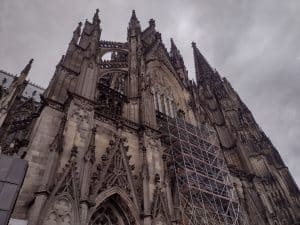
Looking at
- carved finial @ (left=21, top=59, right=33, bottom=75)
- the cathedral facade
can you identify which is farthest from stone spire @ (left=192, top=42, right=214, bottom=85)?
carved finial @ (left=21, top=59, right=33, bottom=75)

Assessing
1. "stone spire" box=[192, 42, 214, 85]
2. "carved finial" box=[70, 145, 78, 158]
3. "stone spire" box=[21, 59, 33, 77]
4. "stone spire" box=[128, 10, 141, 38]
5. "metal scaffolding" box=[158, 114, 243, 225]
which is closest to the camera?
"carved finial" box=[70, 145, 78, 158]

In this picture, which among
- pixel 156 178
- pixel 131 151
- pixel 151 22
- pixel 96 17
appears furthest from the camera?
pixel 151 22

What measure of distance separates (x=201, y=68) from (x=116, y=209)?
101 ft

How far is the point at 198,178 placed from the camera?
14.4 meters

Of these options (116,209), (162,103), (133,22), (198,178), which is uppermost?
(133,22)

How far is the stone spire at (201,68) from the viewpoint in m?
34.7

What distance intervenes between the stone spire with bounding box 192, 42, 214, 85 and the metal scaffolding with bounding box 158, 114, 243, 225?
16.9 m

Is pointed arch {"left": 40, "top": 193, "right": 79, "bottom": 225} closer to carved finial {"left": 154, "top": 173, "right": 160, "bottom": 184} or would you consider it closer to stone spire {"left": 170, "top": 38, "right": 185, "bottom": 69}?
carved finial {"left": 154, "top": 173, "right": 160, "bottom": 184}

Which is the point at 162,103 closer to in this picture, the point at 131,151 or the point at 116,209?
the point at 131,151

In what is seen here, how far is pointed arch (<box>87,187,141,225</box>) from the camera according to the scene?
9.78m

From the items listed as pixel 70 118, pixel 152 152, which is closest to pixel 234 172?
pixel 152 152

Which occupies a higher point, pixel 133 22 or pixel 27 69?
pixel 133 22

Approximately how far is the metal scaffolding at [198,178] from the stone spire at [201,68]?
16.9 metres

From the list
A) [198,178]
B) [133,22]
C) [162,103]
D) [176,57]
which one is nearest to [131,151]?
[198,178]
